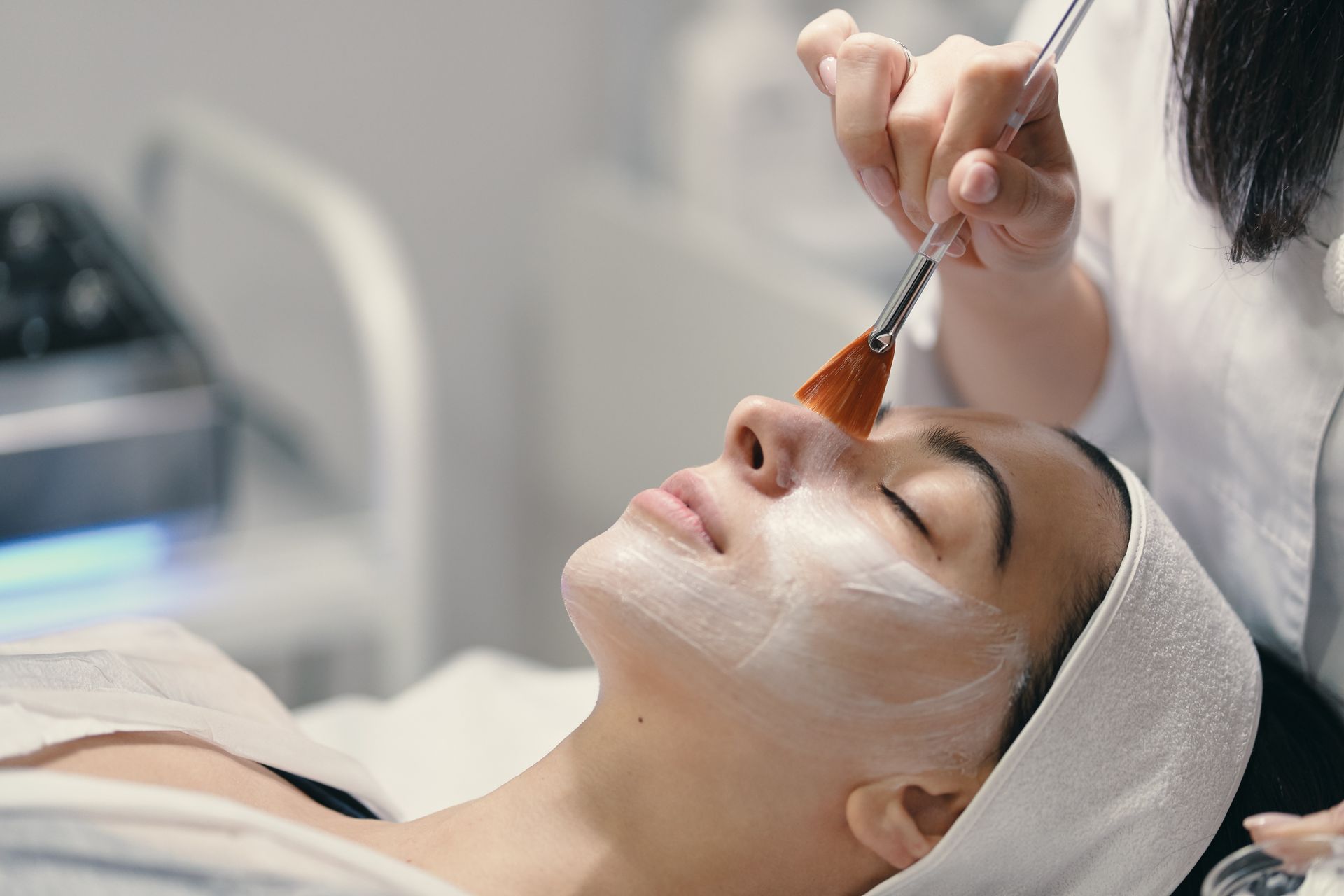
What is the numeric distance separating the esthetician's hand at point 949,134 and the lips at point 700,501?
20cm

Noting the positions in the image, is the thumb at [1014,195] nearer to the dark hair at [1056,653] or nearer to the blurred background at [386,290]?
the dark hair at [1056,653]

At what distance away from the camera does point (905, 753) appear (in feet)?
2.48

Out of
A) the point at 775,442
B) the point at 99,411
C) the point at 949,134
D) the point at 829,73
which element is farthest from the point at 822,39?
the point at 99,411

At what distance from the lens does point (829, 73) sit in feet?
2.59

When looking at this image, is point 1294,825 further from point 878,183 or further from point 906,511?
point 878,183

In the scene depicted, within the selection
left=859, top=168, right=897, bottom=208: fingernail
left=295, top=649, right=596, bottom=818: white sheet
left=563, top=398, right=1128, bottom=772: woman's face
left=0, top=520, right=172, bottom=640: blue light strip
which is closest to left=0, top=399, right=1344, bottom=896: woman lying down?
left=563, top=398, right=1128, bottom=772: woman's face

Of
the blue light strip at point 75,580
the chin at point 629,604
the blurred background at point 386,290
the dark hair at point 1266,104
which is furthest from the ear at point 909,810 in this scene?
the blue light strip at point 75,580

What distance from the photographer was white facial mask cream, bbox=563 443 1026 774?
0.74 m

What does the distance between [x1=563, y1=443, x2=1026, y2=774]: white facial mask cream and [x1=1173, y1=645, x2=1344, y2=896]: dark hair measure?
20cm

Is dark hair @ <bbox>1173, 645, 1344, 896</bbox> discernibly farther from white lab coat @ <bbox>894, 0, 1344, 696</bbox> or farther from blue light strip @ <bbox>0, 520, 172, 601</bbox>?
blue light strip @ <bbox>0, 520, 172, 601</bbox>

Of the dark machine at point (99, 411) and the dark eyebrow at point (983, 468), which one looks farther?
the dark machine at point (99, 411)

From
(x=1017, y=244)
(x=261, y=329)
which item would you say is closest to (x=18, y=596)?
(x=261, y=329)

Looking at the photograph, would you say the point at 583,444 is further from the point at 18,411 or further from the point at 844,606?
the point at 844,606

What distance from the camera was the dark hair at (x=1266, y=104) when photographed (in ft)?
2.52
